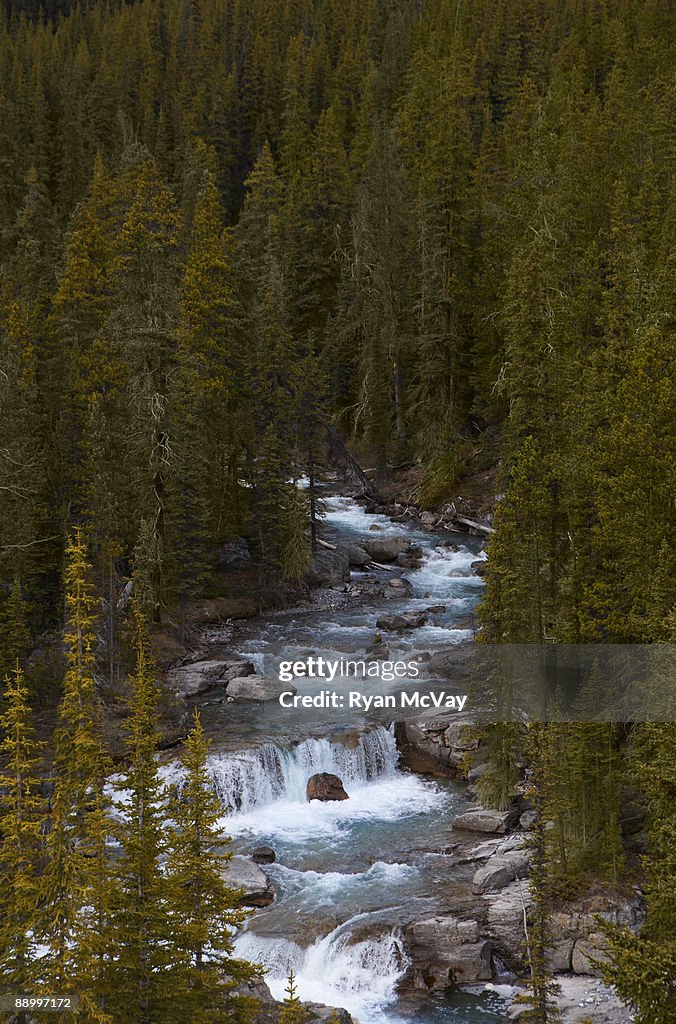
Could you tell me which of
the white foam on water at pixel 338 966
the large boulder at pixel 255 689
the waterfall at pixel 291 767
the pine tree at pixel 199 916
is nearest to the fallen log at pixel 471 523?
the large boulder at pixel 255 689

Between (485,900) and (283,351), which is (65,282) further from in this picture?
(485,900)

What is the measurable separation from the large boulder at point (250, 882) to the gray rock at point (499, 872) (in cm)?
A: 458

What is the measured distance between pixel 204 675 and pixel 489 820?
40.0ft

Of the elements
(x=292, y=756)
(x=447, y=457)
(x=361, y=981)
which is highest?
(x=447, y=457)

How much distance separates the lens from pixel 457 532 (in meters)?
50.3

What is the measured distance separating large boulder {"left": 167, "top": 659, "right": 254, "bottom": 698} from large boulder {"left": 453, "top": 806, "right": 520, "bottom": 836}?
422 inches

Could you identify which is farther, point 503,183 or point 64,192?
point 64,192

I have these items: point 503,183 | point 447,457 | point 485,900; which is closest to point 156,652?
point 485,900

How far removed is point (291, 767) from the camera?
2897 centimetres

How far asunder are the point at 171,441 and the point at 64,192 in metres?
54.7

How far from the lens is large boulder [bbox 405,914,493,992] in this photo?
20.3 m

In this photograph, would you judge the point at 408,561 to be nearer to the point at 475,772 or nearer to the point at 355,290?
the point at 475,772

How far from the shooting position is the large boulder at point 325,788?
1105 inches

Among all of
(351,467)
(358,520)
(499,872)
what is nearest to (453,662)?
(499,872)
